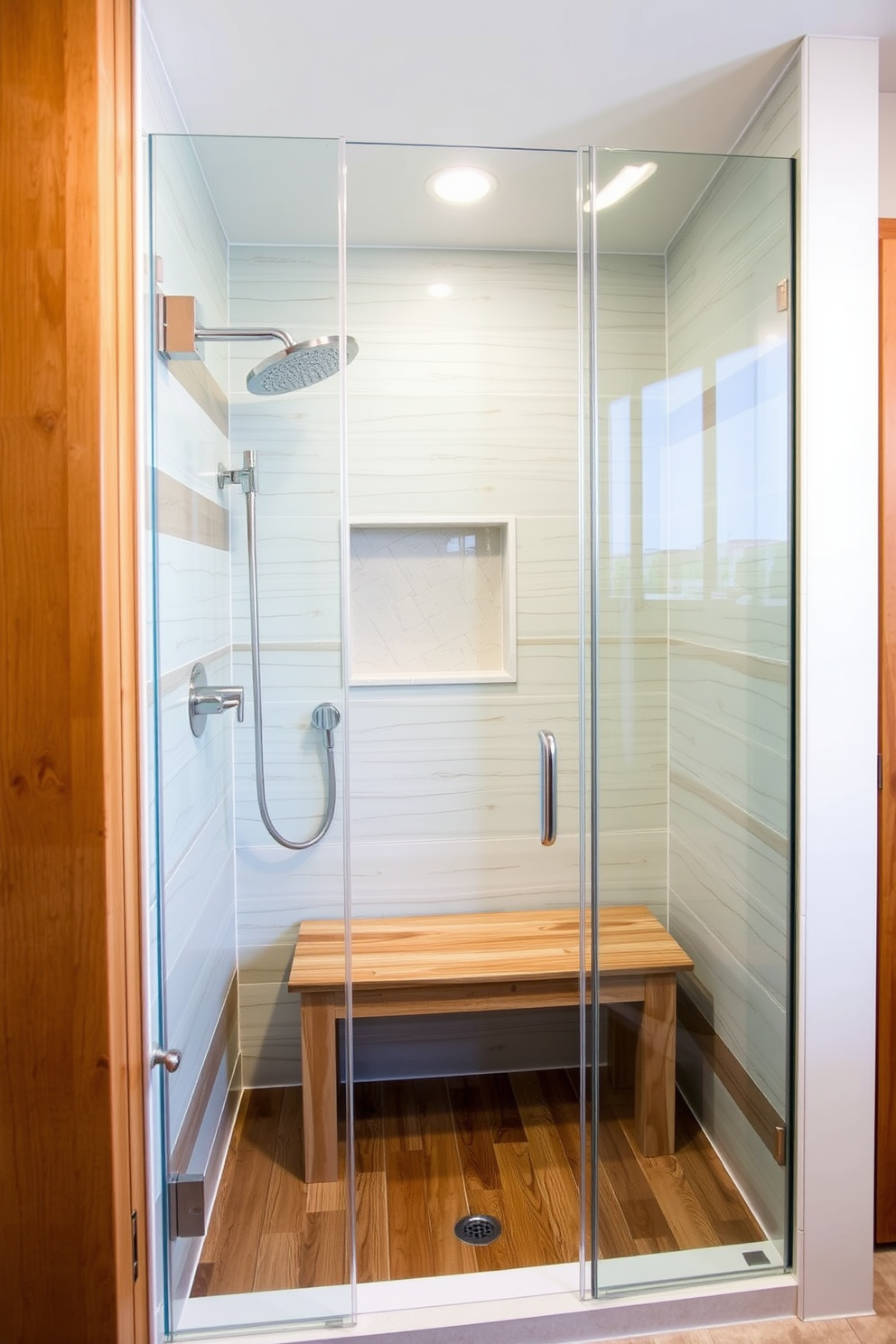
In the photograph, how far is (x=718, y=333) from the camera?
163cm

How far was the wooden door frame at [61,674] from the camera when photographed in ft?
3.92

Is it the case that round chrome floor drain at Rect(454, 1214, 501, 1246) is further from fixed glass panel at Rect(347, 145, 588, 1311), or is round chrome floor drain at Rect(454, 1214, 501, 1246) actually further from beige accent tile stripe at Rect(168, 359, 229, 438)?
beige accent tile stripe at Rect(168, 359, 229, 438)

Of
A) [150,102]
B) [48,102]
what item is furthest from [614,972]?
[150,102]

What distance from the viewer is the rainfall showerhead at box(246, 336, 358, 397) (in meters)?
1.45

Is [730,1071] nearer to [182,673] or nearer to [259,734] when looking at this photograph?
[259,734]

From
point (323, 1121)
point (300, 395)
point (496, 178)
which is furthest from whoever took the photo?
point (496, 178)

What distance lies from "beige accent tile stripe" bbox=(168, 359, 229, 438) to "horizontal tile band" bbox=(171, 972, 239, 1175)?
1.18 meters

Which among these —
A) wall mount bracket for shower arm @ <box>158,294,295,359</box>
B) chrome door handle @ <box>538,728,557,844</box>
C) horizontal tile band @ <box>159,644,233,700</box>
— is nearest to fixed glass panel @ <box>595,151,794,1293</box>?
chrome door handle @ <box>538,728,557,844</box>

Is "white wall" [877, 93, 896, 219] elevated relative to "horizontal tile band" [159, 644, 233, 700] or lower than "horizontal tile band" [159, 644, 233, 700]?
elevated

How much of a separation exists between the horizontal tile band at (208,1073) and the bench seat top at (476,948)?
0.46 ft

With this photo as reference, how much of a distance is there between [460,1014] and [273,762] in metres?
1.36

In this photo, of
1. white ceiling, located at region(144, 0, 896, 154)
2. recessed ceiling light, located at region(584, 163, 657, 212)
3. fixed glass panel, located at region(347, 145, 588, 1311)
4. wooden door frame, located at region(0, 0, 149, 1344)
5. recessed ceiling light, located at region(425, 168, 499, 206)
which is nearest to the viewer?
wooden door frame, located at region(0, 0, 149, 1344)

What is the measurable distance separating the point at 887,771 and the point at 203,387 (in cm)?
157

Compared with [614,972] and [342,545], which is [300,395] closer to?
[342,545]
